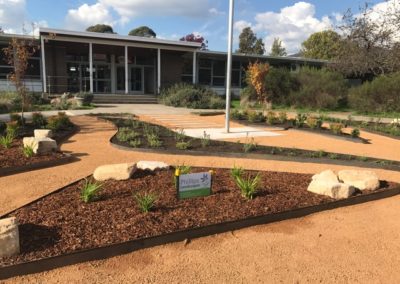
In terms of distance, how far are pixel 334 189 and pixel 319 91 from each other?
18.5 metres

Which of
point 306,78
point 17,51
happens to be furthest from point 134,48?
point 17,51

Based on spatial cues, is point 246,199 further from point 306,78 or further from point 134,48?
point 134,48

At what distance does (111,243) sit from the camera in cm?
348

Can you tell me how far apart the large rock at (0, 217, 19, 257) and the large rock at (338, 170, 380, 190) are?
14.3ft

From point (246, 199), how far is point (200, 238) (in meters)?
1.10

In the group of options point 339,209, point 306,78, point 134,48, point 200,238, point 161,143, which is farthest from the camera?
point 134,48

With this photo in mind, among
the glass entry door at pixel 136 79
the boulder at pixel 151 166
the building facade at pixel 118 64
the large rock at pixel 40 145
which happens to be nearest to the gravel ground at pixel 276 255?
the boulder at pixel 151 166

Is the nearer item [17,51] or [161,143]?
[161,143]

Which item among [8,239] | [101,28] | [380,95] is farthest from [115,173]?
[101,28]

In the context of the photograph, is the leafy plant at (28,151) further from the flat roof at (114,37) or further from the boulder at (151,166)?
the flat roof at (114,37)

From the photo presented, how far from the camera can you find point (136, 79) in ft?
97.8

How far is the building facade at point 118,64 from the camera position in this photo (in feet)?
77.2

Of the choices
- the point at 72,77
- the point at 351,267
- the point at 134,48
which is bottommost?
the point at 351,267

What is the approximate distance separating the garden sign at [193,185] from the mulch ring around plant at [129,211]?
0.10 metres
